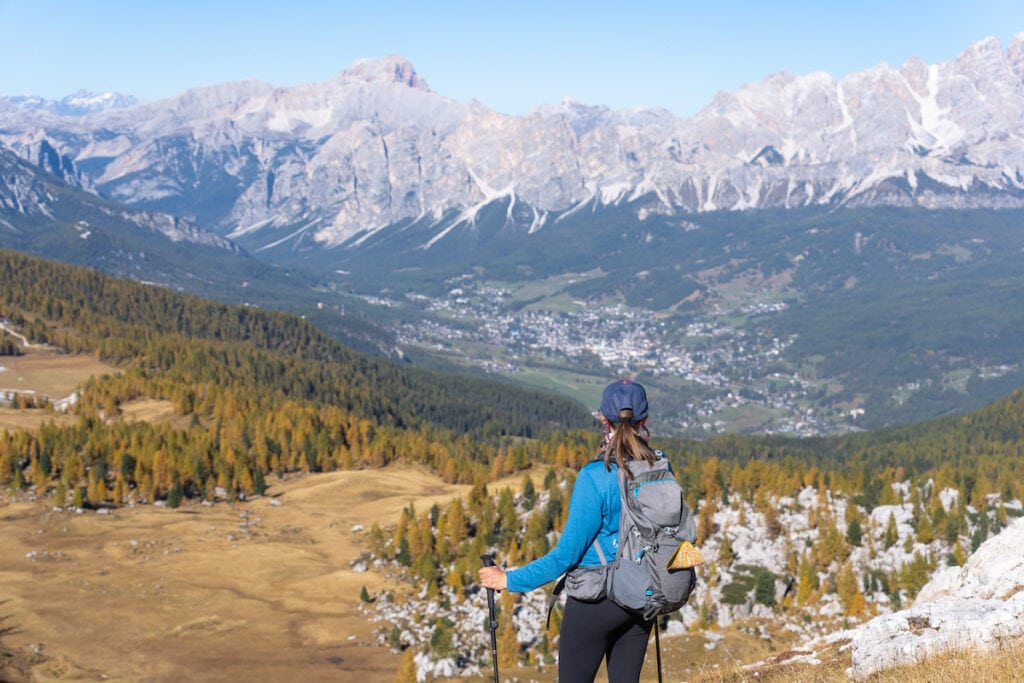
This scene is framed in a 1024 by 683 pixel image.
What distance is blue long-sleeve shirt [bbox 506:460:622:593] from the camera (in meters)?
12.2

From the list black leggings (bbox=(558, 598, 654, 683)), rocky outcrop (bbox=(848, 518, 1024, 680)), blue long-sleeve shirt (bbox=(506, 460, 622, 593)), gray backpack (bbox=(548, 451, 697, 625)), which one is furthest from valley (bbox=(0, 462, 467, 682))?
gray backpack (bbox=(548, 451, 697, 625))

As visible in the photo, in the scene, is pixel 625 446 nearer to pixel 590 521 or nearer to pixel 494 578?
pixel 590 521

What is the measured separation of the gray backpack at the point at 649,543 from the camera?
11.9 meters

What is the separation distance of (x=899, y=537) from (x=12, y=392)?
15458 centimetres

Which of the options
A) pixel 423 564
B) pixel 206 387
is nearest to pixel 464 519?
pixel 423 564

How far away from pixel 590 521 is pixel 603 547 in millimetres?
504

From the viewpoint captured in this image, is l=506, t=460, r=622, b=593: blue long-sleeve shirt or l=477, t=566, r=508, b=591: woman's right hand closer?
l=506, t=460, r=622, b=593: blue long-sleeve shirt

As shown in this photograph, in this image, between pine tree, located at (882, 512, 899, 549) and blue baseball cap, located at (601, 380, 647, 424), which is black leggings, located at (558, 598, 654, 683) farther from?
pine tree, located at (882, 512, 899, 549)

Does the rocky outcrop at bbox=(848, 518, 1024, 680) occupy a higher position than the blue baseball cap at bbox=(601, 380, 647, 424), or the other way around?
the blue baseball cap at bbox=(601, 380, 647, 424)

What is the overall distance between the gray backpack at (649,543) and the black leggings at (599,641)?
40 cm

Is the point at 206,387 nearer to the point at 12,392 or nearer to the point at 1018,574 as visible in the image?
the point at 12,392

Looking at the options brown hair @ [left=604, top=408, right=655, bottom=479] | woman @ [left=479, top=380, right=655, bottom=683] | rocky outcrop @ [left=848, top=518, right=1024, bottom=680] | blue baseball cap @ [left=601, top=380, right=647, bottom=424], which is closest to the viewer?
brown hair @ [left=604, top=408, right=655, bottom=479]

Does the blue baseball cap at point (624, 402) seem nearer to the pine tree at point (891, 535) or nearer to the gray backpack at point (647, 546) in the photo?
the gray backpack at point (647, 546)

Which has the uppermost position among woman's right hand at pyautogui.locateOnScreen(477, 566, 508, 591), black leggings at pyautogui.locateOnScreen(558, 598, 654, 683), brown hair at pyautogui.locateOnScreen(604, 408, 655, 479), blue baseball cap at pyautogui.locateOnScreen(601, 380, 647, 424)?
blue baseball cap at pyautogui.locateOnScreen(601, 380, 647, 424)
